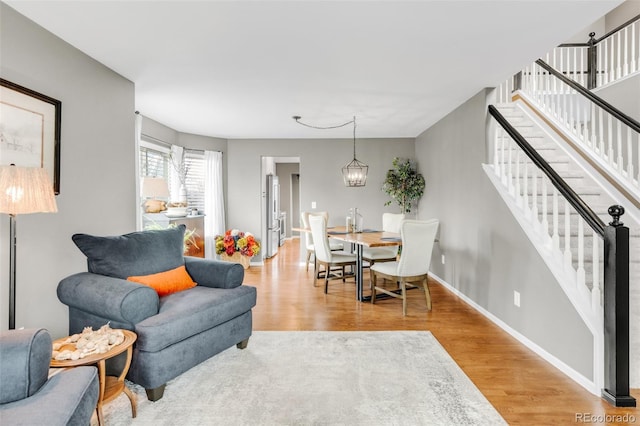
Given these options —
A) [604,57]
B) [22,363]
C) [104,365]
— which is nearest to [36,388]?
[22,363]

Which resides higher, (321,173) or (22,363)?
(321,173)

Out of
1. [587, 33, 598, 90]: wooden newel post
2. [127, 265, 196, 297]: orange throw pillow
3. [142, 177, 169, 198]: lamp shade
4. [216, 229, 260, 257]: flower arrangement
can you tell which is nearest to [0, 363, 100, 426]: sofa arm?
[127, 265, 196, 297]: orange throw pillow

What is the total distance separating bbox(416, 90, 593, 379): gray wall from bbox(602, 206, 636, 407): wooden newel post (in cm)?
15

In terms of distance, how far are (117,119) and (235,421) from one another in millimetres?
2901

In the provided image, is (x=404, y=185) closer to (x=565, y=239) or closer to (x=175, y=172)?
(x=565, y=239)

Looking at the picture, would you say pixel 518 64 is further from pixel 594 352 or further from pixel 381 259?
pixel 381 259

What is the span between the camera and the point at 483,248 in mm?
3832

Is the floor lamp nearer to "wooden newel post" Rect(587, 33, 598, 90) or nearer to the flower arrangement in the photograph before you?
the flower arrangement

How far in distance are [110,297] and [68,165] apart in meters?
1.30

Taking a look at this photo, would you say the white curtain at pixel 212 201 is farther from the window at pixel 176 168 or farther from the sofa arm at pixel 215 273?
the sofa arm at pixel 215 273

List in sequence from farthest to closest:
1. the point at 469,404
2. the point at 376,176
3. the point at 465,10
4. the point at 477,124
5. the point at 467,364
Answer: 1. the point at 376,176
2. the point at 477,124
3. the point at 467,364
4. the point at 465,10
5. the point at 469,404

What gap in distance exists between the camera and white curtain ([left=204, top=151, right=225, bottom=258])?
20.7 feet

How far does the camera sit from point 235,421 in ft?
6.38

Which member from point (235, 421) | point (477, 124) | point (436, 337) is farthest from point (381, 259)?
point (235, 421)
